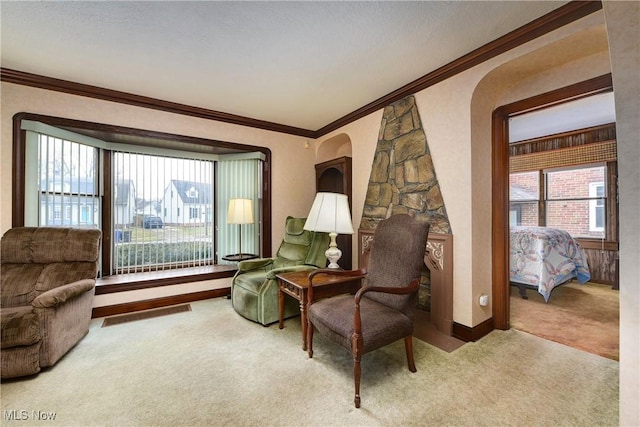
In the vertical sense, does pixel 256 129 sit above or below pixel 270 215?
above

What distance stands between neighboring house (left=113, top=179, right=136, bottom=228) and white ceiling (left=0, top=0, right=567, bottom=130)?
4.32ft

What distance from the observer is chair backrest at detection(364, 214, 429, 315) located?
1.92 meters

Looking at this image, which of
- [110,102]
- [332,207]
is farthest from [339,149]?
[110,102]

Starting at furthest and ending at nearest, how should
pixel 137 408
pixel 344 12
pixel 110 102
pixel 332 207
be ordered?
pixel 110 102
pixel 332 207
pixel 344 12
pixel 137 408

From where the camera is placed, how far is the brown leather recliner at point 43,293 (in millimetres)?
1792

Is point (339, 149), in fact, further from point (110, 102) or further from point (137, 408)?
point (137, 408)

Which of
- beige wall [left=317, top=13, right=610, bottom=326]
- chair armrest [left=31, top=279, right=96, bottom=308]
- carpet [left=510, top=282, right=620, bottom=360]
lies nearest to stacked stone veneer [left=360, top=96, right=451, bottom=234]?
beige wall [left=317, top=13, right=610, bottom=326]

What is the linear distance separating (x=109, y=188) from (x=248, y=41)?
2874mm

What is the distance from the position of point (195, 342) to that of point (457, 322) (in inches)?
96.8

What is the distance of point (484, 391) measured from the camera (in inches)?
66.2

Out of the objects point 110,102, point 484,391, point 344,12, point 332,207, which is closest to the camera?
point 484,391

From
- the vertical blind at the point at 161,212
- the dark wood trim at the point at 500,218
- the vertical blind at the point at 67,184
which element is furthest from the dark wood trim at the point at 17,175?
the dark wood trim at the point at 500,218

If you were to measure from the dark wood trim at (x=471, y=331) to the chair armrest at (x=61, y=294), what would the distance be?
3.32m

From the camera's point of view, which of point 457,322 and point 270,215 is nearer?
point 457,322
